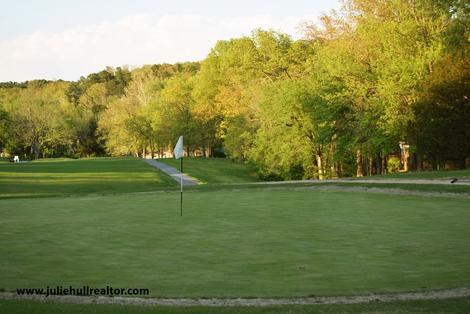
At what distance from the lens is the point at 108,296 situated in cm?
1102

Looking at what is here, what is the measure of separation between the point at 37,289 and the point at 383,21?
159 feet

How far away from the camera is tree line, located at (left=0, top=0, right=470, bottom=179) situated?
46.8 metres

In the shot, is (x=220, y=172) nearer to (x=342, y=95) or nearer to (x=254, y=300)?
(x=342, y=95)

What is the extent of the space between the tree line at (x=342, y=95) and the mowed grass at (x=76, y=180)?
47.6 ft

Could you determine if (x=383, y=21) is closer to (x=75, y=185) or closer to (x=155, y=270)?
(x=75, y=185)

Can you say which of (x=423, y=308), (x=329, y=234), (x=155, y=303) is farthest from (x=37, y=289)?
(x=329, y=234)

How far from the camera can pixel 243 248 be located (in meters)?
15.5

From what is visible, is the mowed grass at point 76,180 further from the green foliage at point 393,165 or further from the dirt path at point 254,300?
the dirt path at point 254,300

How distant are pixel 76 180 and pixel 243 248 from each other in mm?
40638

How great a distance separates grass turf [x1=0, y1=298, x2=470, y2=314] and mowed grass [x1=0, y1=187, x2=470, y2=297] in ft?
3.17

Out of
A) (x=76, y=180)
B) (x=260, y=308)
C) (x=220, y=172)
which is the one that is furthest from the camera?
(x=220, y=172)

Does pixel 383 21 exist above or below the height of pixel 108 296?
above

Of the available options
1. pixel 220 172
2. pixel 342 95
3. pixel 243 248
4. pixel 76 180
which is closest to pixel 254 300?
pixel 243 248

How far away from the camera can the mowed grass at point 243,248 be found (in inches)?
471
